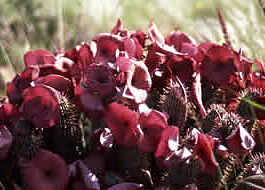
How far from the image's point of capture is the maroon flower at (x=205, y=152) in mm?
839

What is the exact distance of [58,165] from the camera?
0.85m

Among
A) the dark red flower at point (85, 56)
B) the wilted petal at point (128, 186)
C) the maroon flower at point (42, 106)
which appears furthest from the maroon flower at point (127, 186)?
the dark red flower at point (85, 56)

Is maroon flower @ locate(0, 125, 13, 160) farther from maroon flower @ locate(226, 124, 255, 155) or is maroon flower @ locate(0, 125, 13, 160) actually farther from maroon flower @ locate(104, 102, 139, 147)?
maroon flower @ locate(226, 124, 255, 155)

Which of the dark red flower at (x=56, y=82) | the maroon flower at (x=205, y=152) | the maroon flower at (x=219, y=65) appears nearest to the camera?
the maroon flower at (x=205, y=152)

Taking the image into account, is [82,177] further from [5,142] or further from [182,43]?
[182,43]

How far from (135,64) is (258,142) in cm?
44

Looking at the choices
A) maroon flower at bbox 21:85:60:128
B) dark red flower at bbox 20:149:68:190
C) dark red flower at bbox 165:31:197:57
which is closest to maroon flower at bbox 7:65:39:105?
maroon flower at bbox 21:85:60:128

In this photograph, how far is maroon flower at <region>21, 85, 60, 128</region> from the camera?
918mm

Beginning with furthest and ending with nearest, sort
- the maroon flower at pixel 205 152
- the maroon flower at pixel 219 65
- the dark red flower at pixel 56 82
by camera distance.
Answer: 1. the maroon flower at pixel 219 65
2. the dark red flower at pixel 56 82
3. the maroon flower at pixel 205 152

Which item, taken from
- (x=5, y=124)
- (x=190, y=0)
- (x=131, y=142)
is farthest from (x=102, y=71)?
(x=190, y=0)

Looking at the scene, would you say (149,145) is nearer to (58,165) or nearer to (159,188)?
(159,188)

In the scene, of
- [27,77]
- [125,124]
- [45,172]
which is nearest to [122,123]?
[125,124]

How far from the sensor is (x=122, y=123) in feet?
2.90

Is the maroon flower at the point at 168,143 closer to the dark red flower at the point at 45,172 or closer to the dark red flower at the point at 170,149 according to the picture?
the dark red flower at the point at 170,149
